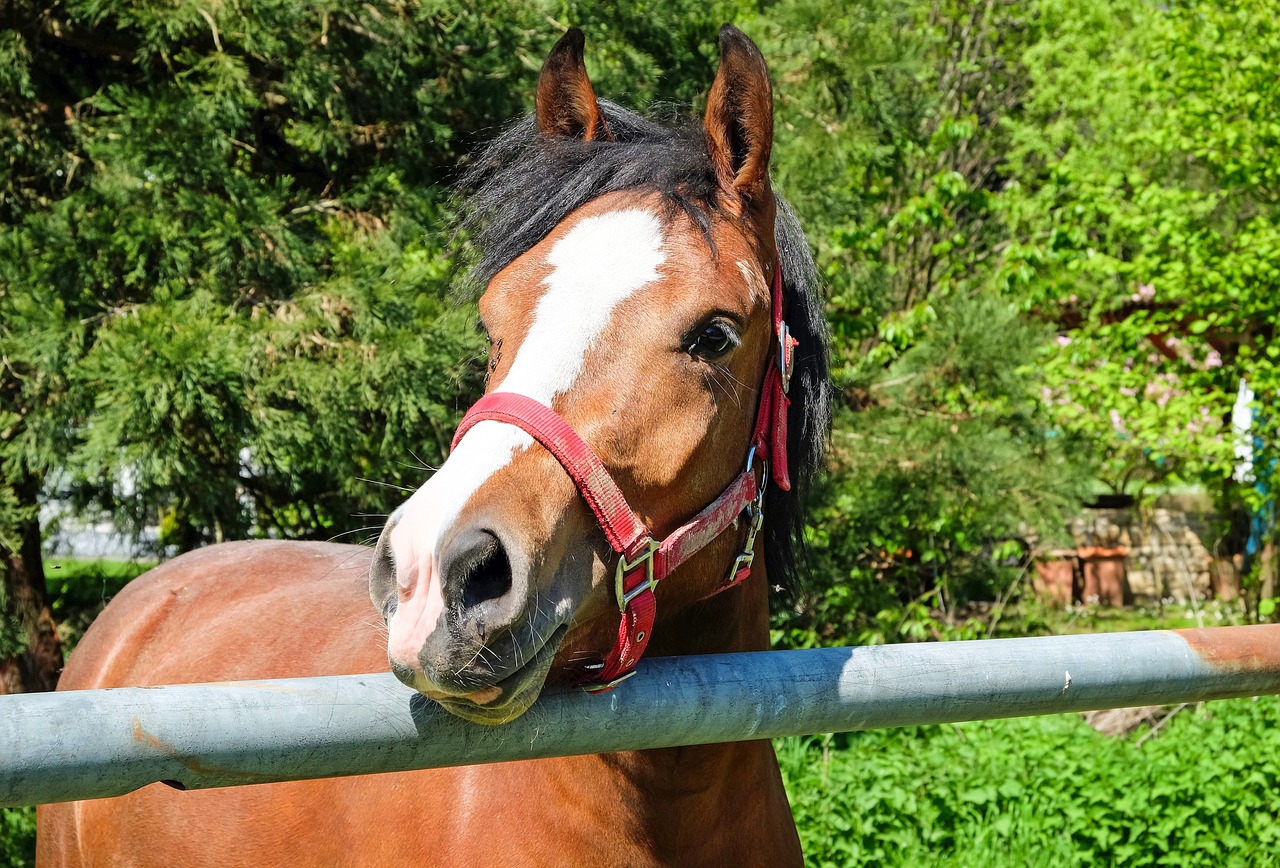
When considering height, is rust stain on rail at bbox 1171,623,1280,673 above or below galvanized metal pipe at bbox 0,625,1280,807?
below

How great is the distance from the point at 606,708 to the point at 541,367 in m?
0.53

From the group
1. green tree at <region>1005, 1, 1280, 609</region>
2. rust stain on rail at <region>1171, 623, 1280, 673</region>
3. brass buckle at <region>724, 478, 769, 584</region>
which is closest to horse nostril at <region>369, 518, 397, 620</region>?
brass buckle at <region>724, 478, 769, 584</region>

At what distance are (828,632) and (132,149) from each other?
15.0ft

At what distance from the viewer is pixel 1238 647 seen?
A: 71.5 inches

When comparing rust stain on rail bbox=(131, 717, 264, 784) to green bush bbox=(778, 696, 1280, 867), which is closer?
rust stain on rail bbox=(131, 717, 264, 784)

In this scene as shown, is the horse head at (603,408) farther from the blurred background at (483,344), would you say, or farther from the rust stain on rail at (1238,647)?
the rust stain on rail at (1238,647)

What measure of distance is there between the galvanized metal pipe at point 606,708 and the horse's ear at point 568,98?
121 centimetres

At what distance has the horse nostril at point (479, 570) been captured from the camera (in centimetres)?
136

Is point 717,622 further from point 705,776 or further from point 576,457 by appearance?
point 576,457

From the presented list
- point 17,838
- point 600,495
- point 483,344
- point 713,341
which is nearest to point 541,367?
point 600,495

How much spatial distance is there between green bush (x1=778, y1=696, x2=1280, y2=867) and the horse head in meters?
2.62

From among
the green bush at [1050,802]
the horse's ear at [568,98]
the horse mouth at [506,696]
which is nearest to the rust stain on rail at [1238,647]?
the horse mouth at [506,696]

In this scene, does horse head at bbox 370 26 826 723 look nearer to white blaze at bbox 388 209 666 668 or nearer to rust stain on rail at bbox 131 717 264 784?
white blaze at bbox 388 209 666 668

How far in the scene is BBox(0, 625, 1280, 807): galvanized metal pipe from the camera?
104 cm
